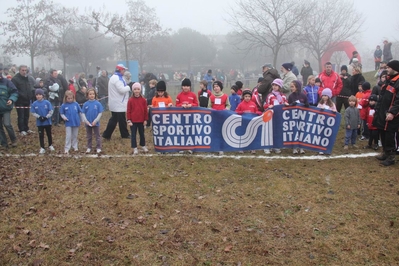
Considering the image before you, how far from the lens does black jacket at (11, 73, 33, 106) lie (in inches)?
477

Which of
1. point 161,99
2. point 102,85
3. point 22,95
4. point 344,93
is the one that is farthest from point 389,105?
point 102,85

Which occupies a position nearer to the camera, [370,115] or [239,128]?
[239,128]

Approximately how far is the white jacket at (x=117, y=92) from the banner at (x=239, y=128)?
8.04ft

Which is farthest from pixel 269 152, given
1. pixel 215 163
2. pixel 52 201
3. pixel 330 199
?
pixel 52 201

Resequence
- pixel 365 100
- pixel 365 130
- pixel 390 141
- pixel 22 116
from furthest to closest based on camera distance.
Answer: pixel 22 116 → pixel 365 130 → pixel 365 100 → pixel 390 141

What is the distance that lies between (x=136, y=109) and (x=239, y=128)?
2.77 metres

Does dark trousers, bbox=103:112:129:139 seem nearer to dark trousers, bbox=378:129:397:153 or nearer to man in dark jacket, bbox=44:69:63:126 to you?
man in dark jacket, bbox=44:69:63:126

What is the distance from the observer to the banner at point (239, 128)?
8.87 meters

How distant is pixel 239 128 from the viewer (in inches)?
351

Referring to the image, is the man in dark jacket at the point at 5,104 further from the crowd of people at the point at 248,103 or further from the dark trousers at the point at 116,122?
the dark trousers at the point at 116,122

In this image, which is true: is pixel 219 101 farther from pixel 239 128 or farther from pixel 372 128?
pixel 372 128

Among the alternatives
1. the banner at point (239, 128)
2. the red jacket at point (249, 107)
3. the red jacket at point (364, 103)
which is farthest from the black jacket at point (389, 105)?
the red jacket at point (249, 107)

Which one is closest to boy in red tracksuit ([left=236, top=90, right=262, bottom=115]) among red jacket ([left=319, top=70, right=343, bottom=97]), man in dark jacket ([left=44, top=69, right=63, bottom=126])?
red jacket ([left=319, top=70, right=343, bottom=97])

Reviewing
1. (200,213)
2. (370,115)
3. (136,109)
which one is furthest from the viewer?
(370,115)
